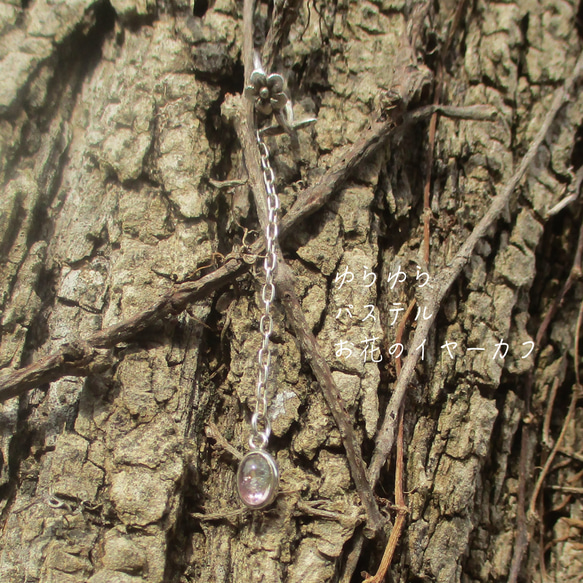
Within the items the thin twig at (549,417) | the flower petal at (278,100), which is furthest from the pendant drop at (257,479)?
the thin twig at (549,417)

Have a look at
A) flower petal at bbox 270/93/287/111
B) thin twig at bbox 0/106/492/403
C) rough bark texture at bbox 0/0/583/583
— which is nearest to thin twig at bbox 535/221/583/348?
rough bark texture at bbox 0/0/583/583

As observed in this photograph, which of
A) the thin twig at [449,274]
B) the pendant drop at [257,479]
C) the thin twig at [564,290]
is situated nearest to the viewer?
the pendant drop at [257,479]

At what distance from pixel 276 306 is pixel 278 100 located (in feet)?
1.85

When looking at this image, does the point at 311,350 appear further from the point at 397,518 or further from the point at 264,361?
the point at 397,518

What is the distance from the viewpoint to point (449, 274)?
151cm

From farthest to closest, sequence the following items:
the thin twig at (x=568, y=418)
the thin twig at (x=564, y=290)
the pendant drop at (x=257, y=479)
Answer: the thin twig at (x=564, y=290), the thin twig at (x=568, y=418), the pendant drop at (x=257, y=479)

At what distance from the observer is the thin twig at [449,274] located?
51.4 inches

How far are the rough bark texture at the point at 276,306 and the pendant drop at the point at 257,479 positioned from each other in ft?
0.28

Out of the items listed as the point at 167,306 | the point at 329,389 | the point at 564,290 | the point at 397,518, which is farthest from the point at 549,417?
the point at 167,306

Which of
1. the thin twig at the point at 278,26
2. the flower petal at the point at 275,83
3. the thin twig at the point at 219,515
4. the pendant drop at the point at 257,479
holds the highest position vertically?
the thin twig at the point at 278,26

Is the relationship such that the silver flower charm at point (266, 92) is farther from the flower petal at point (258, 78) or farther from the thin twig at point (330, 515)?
the thin twig at point (330, 515)

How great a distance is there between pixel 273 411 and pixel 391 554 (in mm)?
442

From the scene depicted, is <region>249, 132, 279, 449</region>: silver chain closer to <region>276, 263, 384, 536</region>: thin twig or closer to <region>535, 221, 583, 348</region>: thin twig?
<region>276, 263, 384, 536</region>: thin twig

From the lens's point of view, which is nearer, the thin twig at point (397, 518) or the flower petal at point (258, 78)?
the thin twig at point (397, 518)
